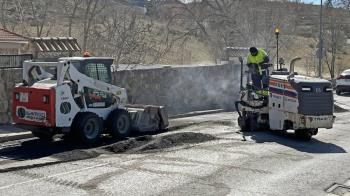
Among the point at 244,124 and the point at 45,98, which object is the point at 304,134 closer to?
the point at 244,124

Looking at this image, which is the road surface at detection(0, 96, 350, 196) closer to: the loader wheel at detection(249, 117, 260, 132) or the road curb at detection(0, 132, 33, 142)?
the road curb at detection(0, 132, 33, 142)

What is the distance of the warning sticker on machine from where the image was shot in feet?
44.9

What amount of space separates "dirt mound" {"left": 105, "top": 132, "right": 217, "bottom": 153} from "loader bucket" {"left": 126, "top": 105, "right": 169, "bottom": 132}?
1.26 m

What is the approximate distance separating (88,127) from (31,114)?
4.46 ft

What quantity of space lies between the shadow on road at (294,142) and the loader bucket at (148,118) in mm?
2308

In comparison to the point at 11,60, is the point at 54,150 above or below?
below

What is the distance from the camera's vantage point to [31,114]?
547 inches

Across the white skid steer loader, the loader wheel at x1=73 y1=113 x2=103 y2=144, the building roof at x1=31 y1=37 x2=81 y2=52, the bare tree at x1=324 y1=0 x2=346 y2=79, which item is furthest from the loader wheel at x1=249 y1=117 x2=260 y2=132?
the bare tree at x1=324 y1=0 x2=346 y2=79

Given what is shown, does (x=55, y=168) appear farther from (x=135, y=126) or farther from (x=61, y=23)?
(x=61, y=23)

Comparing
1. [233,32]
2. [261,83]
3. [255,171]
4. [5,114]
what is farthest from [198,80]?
[233,32]

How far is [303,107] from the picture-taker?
592 inches

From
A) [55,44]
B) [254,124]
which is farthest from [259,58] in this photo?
[55,44]

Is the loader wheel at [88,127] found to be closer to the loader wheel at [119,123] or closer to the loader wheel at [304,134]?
the loader wheel at [119,123]

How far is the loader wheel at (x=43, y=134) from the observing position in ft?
45.9
